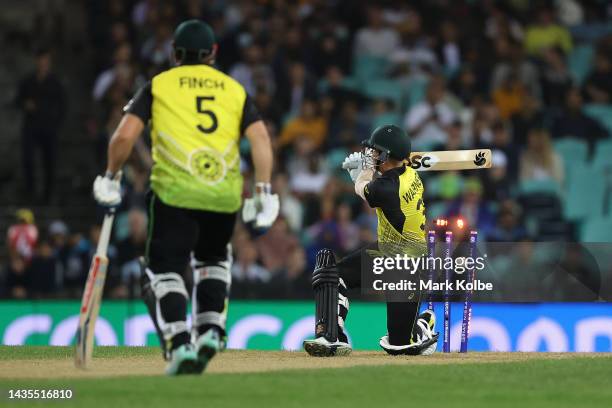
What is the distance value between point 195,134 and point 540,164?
391 inches

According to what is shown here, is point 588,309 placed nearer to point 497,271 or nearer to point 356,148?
point 497,271

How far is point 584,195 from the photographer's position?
17750 mm

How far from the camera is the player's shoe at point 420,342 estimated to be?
10.6 meters

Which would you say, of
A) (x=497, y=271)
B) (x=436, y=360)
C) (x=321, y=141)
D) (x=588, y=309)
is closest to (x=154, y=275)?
(x=436, y=360)

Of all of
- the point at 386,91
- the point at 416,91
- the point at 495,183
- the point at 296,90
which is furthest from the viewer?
the point at 386,91

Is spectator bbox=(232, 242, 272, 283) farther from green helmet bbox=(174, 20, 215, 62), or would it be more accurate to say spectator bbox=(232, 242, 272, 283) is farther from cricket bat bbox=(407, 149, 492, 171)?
green helmet bbox=(174, 20, 215, 62)

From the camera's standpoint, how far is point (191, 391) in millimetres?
7535

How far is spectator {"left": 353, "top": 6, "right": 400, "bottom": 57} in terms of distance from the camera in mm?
19688

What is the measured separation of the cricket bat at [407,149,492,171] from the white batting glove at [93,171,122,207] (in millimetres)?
3404

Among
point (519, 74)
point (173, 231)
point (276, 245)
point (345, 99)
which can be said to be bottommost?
point (276, 245)

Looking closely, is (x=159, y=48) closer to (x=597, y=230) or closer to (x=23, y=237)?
(x=23, y=237)

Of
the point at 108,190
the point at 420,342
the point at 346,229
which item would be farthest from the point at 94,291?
the point at 346,229

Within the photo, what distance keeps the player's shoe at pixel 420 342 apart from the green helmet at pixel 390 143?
133 cm

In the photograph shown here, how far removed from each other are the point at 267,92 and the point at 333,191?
225cm
